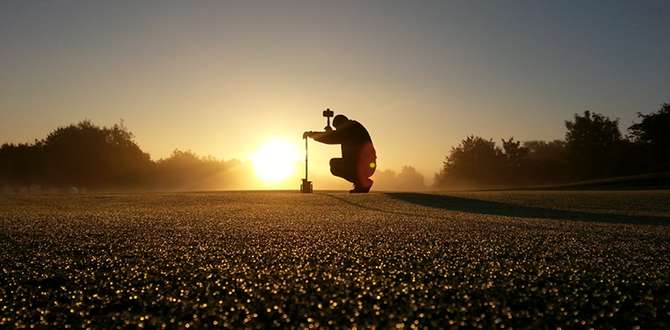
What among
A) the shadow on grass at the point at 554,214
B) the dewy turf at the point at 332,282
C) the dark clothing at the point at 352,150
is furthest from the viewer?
the dark clothing at the point at 352,150

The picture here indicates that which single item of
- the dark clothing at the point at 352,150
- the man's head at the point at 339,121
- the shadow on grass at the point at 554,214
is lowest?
the shadow on grass at the point at 554,214

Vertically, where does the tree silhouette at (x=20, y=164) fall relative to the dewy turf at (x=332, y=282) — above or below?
above

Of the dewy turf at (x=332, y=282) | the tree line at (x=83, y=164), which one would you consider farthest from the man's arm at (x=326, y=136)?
the tree line at (x=83, y=164)

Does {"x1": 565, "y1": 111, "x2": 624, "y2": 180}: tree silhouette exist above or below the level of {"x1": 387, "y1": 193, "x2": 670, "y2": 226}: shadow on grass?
above

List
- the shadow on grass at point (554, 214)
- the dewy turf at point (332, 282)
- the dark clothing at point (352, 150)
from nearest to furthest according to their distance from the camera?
the dewy turf at point (332, 282) < the shadow on grass at point (554, 214) < the dark clothing at point (352, 150)

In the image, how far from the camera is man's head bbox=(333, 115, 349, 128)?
1185cm

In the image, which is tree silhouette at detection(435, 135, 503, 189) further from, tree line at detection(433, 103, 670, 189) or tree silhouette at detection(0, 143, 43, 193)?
tree silhouette at detection(0, 143, 43, 193)

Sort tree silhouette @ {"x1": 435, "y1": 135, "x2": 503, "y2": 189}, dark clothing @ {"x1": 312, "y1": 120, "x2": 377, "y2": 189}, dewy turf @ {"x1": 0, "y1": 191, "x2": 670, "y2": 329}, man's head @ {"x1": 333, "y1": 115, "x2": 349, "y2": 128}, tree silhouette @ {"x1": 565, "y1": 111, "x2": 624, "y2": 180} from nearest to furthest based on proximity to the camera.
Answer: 1. dewy turf @ {"x1": 0, "y1": 191, "x2": 670, "y2": 329}
2. dark clothing @ {"x1": 312, "y1": 120, "x2": 377, "y2": 189}
3. man's head @ {"x1": 333, "y1": 115, "x2": 349, "y2": 128}
4. tree silhouette @ {"x1": 565, "y1": 111, "x2": 624, "y2": 180}
5. tree silhouette @ {"x1": 435, "y1": 135, "x2": 503, "y2": 189}

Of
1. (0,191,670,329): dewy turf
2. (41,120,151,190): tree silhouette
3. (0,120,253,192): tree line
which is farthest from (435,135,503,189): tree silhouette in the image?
(0,191,670,329): dewy turf

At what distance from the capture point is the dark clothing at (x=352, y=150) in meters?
11.6

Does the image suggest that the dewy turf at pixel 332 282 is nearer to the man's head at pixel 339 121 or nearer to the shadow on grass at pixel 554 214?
the shadow on grass at pixel 554 214

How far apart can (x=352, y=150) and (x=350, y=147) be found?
0.33 ft

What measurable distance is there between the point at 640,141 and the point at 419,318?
175 feet

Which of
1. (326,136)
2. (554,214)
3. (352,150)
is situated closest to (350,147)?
(352,150)
